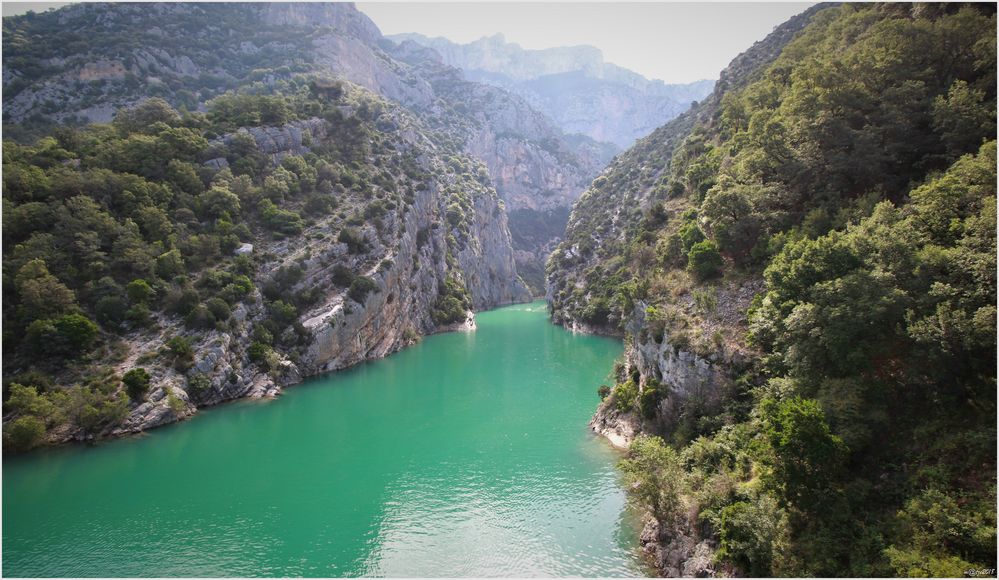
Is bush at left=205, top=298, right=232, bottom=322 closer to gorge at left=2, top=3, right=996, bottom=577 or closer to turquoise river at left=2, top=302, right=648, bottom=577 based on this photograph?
gorge at left=2, top=3, right=996, bottom=577

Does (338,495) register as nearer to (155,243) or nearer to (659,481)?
(659,481)

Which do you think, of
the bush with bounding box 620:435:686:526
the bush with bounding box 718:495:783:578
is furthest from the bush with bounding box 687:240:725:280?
the bush with bounding box 718:495:783:578

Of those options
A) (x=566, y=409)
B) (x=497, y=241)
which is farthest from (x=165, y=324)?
(x=497, y=241)

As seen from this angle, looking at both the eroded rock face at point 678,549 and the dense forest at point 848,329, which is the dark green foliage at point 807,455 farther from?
the eroded rock face at point 678,549

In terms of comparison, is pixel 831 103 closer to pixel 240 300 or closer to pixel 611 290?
pixel 611 290

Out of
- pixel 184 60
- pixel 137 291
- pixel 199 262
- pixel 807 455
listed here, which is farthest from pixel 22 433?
pixel 184 60

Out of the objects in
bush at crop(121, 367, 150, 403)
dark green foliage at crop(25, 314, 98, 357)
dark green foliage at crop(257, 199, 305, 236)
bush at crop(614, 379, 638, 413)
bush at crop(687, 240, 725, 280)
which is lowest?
bush at crop(614, 379, 638, 413)

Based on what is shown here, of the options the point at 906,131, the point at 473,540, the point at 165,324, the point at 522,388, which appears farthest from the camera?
the point at 522,388
